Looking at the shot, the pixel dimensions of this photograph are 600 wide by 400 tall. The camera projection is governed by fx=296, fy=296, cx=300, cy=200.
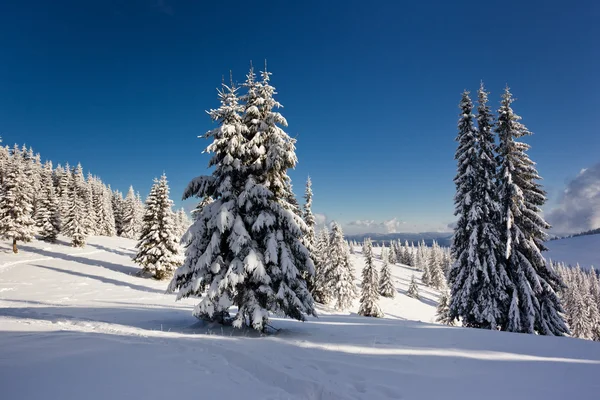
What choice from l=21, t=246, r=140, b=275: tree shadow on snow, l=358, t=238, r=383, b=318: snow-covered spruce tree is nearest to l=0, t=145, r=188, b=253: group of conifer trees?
l=21, t=246, r=140, b=275: tree shadow on snow

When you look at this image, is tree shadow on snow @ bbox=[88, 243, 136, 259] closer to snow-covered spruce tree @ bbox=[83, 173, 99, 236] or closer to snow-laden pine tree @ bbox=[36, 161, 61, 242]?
snow-laden pine tree @ bbox=[36, 161, 61, 242]

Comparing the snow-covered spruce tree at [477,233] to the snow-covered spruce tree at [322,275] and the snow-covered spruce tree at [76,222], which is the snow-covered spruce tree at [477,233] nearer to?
the snow-covered spruce tree at [322,275]

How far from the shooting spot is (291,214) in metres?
12.1

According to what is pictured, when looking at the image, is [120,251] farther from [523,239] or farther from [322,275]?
[523,239]

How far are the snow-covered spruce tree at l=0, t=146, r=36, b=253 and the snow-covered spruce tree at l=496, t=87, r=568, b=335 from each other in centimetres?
5472

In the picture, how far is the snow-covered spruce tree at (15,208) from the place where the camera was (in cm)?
3928

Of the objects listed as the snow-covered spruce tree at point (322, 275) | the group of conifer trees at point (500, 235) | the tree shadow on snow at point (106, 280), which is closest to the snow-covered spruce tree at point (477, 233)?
the group of conifer trees at point (500, 235)

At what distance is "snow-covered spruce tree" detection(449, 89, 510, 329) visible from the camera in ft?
58.3

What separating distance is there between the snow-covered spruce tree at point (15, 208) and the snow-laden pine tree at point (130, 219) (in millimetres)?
40483

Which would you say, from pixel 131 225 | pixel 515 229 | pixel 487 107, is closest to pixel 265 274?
pixel 515 229

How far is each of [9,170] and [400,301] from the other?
3021 inches

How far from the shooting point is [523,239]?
18.0m

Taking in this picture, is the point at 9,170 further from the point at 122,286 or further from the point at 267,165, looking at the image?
the point at 267,165

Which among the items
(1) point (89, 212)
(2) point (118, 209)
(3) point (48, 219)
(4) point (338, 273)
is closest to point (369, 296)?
(4) point (338, 273)
